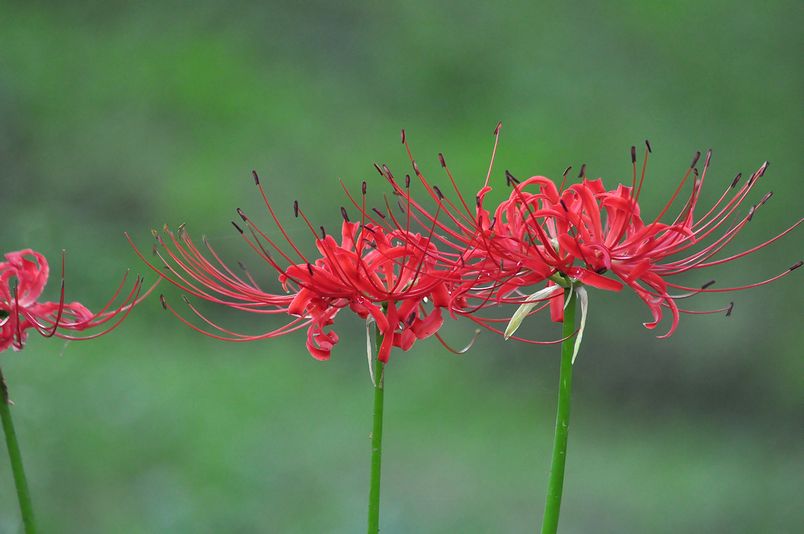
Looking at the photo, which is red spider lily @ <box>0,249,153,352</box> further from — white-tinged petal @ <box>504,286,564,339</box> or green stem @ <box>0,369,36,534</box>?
white-tinged petal @ <box>504,286,564,339</box>

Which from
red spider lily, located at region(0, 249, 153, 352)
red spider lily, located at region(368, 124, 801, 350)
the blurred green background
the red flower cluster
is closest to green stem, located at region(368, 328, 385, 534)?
the red flower cluster

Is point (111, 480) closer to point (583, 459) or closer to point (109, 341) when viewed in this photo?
point (109, 341)

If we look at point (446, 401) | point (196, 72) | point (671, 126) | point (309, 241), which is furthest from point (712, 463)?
point (196, 72)

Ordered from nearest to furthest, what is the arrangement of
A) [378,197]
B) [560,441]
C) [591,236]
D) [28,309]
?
1. [560,441]
2. [591,236]
3. [28,309]
4. [378,197]

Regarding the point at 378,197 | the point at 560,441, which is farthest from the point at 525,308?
the point at 378,197

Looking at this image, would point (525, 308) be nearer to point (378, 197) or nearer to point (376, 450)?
point (376, 450)

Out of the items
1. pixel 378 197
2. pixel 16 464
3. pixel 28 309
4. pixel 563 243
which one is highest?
pixel 378 197
